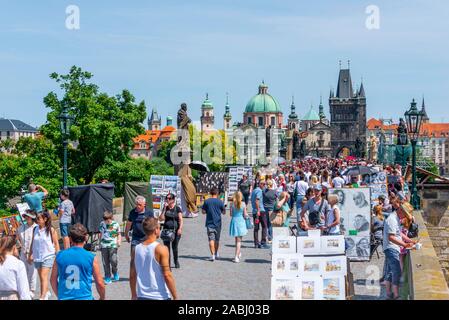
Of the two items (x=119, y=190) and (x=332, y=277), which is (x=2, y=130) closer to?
(x=119, y=190)

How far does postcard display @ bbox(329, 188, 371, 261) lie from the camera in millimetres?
15266

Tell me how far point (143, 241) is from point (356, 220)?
22.7ft

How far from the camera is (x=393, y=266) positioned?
37.5 feet

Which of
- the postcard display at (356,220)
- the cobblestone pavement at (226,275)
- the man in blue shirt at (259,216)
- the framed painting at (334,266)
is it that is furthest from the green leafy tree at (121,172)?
the framed painting at (334,266)

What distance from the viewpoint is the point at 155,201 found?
22.4 m

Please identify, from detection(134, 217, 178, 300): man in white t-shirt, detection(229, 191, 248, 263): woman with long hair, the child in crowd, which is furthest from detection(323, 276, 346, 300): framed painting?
detection(229, 191, 248, 263): woman with long hair

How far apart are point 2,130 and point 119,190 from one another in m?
146

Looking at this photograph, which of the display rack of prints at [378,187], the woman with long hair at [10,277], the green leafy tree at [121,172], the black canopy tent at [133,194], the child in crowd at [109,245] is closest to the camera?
the woman with long hair at [10,277]

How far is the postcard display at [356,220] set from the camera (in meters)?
15.3

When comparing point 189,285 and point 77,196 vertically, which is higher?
point 77,196

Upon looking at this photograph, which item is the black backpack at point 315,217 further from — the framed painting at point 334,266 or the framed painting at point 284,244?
the framed painting at point 334,266

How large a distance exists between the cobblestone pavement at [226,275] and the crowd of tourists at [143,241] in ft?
0.98

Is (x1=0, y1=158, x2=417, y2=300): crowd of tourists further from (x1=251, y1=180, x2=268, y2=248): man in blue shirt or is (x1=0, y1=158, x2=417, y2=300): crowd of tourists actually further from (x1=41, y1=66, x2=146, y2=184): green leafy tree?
(x1=41, y1=66, x2=146, y2=184): green leafy tree
